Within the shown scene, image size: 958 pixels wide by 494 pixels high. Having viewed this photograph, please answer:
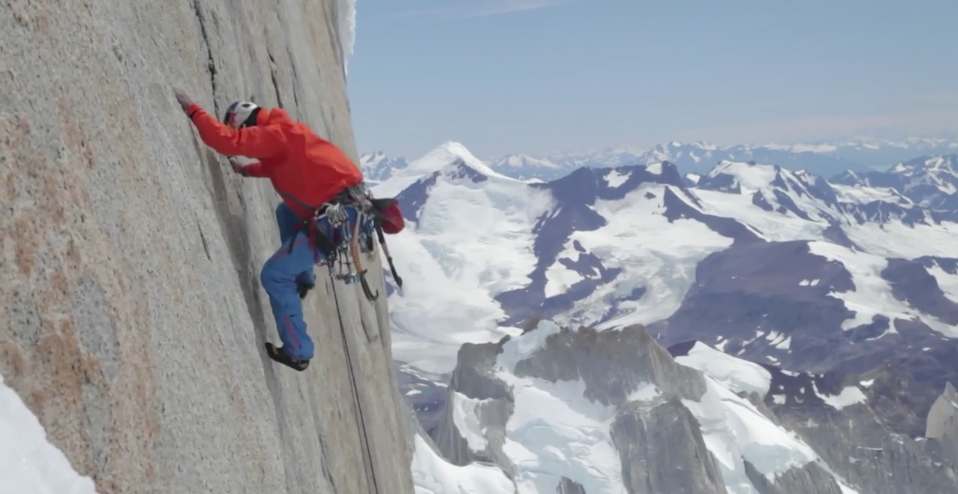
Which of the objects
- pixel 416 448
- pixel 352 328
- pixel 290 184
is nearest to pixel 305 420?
pixel 290 184

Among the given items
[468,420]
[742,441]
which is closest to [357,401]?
[468,420]

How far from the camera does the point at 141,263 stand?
140 inches

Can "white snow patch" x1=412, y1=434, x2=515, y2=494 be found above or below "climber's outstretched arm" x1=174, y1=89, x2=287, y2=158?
below

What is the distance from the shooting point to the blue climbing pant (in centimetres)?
563

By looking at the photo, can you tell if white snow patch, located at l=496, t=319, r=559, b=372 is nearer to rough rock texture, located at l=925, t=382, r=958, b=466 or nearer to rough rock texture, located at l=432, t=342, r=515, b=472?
rough rock texture, located at l=432, t=342, r=515, b=472

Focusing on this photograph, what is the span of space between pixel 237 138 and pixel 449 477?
181 feet

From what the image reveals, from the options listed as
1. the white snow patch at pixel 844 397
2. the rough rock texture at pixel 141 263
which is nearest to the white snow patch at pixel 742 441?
the white snow patch at pixel 844 397

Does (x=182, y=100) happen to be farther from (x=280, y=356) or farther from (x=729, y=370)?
(x=729, y=370)

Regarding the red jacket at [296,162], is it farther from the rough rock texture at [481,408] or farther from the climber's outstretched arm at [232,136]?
the rough rock texture at [481,408]

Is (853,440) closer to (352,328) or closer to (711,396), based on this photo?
(711,396)

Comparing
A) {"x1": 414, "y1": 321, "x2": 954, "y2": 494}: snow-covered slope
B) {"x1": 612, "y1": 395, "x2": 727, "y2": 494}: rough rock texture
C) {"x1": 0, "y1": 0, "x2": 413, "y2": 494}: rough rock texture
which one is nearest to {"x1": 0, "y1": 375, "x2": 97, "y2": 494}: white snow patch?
{"x1": 0, "y1": 0, "x2": 413, "y2": 494}: rough rock texture

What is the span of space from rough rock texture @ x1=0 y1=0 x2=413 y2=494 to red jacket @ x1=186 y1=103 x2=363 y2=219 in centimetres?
39

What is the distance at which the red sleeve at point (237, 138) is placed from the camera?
5.04 metres

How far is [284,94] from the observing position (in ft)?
26.6
